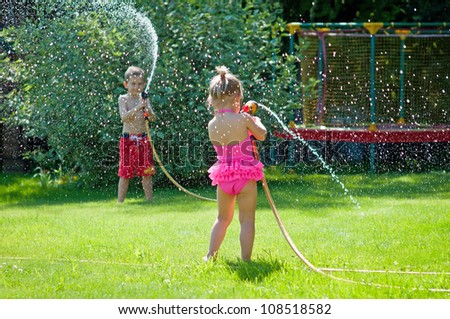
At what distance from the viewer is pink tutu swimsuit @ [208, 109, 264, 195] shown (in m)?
4.95

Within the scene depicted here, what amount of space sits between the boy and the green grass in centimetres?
28

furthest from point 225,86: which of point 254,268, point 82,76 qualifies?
point 82,76

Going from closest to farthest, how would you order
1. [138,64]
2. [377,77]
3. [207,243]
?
1. [207,243]
2. [138,64]
3. [377,77]

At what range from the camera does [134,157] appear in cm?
813

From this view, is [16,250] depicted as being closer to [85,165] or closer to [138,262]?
[138,262]

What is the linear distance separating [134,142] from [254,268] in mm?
3685

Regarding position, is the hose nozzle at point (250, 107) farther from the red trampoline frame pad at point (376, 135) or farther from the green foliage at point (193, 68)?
the red trampoline frame pad at point (376, 135)

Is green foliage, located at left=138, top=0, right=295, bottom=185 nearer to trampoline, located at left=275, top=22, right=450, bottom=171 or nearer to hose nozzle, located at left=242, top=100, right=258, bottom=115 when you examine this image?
trampoline, located at left=275, top=22, right=450, bottom=171

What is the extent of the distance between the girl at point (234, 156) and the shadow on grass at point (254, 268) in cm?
9

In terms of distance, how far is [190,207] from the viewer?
7734mm

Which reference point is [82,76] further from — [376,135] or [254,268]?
[254,268]

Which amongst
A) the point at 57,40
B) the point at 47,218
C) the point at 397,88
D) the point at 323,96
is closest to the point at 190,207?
the point at 47,218

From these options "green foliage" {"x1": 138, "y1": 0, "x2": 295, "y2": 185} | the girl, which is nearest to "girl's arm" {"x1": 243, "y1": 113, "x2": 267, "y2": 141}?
the girl

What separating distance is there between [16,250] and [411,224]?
3.01 meters
